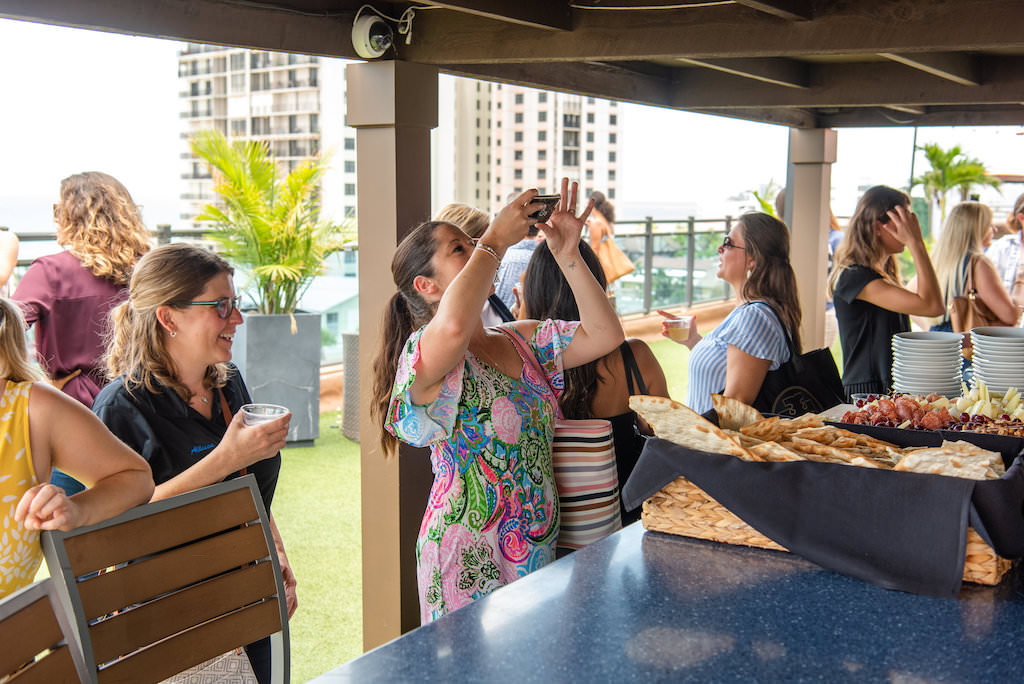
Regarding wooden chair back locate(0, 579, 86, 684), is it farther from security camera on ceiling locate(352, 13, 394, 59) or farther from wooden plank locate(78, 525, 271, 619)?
security camera on ceiling locate(352, 13, 394, 59)

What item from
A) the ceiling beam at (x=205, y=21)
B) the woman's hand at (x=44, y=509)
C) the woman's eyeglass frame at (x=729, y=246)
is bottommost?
the woman's hand at (x=44, y=509)

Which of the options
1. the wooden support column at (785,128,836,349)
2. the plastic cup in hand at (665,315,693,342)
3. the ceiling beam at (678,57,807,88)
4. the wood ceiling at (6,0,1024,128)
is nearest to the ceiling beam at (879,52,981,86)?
the wood ceiling at (6,0,1024,128)

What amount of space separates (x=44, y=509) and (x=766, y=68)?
376cm

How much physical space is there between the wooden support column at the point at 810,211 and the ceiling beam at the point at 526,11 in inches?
145

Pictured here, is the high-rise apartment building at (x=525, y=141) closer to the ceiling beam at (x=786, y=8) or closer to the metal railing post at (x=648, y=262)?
the metal railing post at (x=648, y=262)

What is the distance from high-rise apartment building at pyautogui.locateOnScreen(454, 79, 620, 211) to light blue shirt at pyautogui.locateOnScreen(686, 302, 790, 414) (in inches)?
237

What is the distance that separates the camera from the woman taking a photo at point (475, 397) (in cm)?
218

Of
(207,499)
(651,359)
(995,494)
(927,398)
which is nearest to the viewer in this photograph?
(995,494)

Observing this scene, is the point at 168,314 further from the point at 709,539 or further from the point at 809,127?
the point at 809,127

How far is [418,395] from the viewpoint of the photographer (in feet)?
7.19

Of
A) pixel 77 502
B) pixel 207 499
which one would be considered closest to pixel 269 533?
pixel 207 499

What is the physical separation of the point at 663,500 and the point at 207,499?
3.15 feet

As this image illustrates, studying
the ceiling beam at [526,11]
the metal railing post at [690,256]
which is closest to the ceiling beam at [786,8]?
the ceiling beam at [526,11]

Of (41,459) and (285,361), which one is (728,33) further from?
(285,361)
